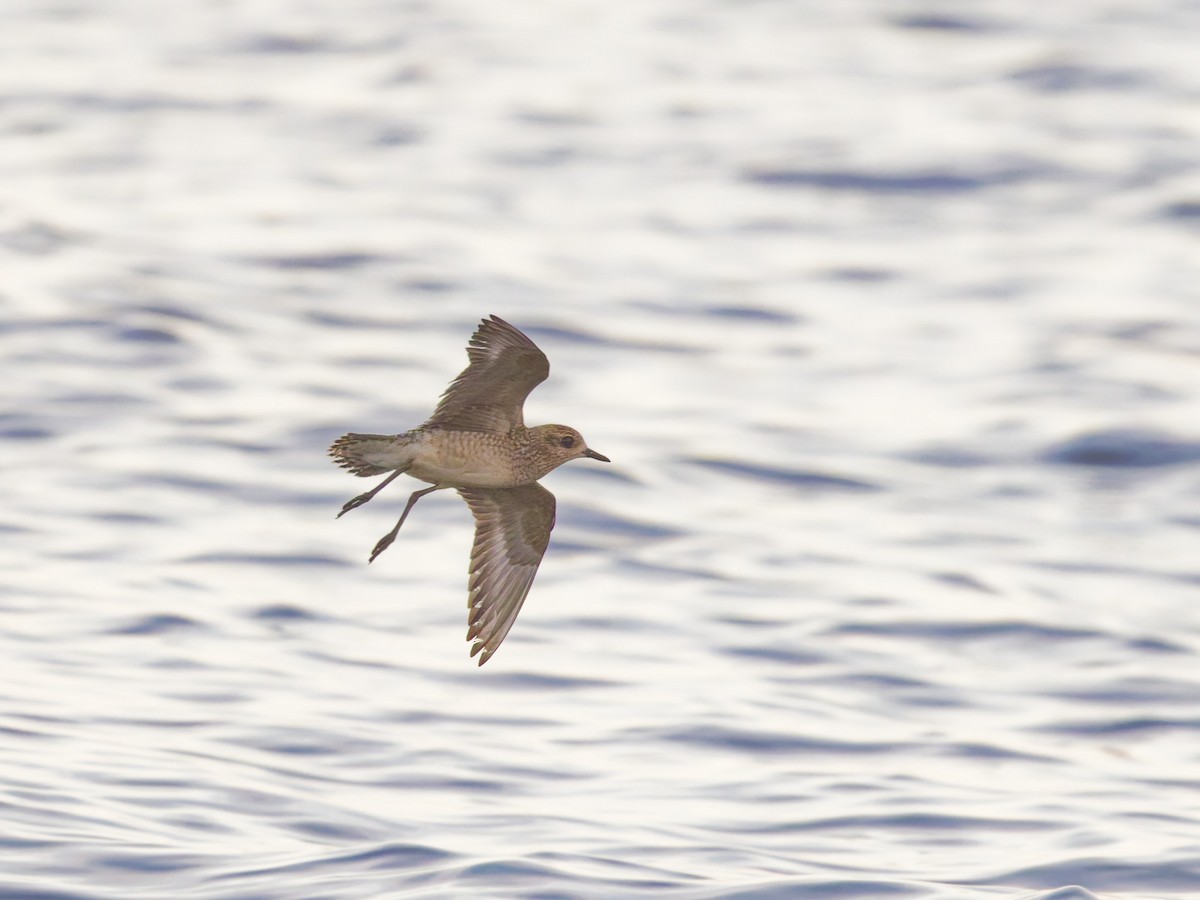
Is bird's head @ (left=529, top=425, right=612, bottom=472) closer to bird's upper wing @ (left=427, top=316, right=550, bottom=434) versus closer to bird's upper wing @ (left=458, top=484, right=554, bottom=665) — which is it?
bird's upper wing @ (left=427, top=316, right=550, bottom=434)

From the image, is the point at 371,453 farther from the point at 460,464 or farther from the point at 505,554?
the point at 505,554

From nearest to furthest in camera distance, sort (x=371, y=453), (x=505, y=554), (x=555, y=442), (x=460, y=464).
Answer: (x=371, y=453) < (x=460, y=464) < (x=555, y=442) < (x=505, y=554)

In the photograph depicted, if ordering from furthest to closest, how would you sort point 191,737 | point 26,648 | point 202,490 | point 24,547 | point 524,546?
1. point 202,490
2. point 24,547
3. point 26,648
4. point 191,737
5. point 524,546

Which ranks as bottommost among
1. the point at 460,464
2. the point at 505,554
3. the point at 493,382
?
the point at 505,554

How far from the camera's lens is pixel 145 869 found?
1170 centimetres

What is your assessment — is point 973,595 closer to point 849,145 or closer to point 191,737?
point 191,737

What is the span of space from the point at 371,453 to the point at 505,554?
117 cm

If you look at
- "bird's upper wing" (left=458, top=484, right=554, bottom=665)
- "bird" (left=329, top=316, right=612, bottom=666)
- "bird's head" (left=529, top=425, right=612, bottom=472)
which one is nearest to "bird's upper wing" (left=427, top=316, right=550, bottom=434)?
"bird" (left=329, top=316, right=612, bottom=666)

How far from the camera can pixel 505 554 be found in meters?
9.10

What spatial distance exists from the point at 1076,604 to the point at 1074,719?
2976 mm

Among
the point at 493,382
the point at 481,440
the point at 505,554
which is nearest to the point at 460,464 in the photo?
the point at 481,440

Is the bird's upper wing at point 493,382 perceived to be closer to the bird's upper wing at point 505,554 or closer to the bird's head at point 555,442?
the bird's head at point 555,442

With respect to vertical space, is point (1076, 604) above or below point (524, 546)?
below

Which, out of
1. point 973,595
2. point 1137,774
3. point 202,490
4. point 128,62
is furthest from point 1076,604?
point 128,62
